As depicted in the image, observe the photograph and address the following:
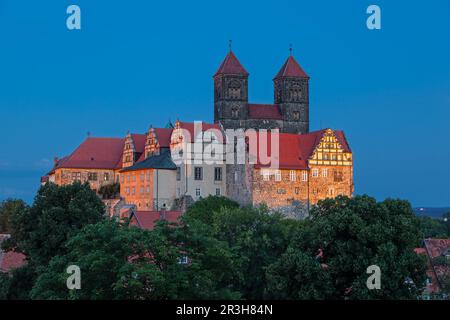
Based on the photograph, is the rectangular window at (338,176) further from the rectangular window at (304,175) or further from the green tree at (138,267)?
the green tree at (138,267)

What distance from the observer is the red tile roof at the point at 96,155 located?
107188mm

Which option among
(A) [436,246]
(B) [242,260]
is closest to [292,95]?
(A) [436,246]

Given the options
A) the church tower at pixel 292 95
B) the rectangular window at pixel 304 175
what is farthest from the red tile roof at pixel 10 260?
the church tower at pixel 292 95

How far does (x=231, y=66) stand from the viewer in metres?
116

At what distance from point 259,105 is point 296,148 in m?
→ 17.5

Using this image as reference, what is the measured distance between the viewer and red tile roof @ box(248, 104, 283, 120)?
115 metres

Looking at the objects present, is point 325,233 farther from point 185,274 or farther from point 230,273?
point 185,274

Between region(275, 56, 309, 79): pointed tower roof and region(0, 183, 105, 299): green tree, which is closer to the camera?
region(0, 183, 105, 299): green tree

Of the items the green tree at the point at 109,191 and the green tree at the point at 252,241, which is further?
the green tree at the point at 109,191

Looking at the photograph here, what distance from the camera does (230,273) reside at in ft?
123

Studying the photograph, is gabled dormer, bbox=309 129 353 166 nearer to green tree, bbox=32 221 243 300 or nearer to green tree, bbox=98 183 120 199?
green tree, bbox=98 183 120 199

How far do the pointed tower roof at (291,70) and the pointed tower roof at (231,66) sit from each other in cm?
596

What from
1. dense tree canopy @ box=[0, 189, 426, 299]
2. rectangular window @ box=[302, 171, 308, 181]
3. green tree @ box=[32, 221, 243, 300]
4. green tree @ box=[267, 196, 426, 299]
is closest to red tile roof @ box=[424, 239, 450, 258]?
dense tree canopy @ box=[0, 189, 426, 299]

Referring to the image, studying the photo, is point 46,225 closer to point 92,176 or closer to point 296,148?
point 296,148
